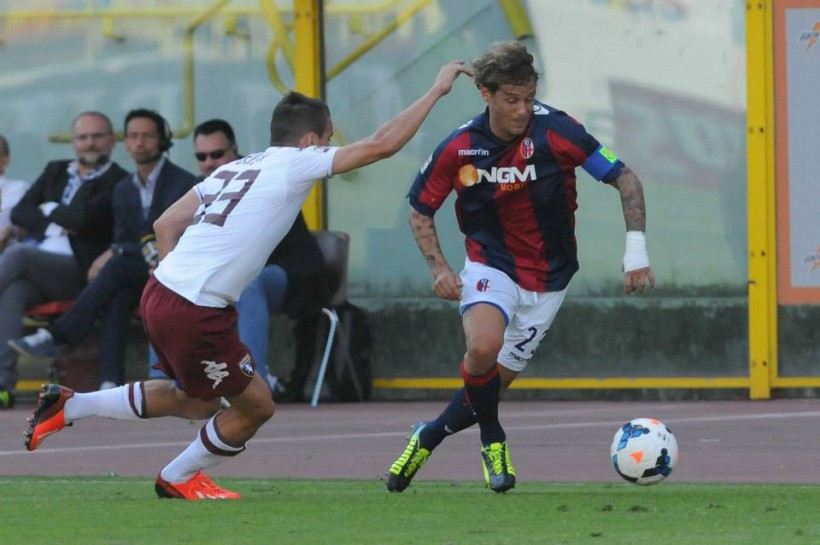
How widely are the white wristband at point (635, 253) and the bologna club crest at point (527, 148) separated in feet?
1.65

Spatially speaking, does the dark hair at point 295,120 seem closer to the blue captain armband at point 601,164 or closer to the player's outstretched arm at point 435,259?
the player's outstretched arm at point 435,259

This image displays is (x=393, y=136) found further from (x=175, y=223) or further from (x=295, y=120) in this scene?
(x=175, y=223)

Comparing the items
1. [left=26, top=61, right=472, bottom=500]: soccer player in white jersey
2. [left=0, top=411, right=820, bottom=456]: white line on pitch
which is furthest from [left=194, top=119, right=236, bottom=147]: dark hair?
[left=26, top=61, right=472, bottom=500]: soccer player in white jersey

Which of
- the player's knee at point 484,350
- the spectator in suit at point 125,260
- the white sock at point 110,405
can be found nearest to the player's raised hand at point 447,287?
the player's knee at point 484,350

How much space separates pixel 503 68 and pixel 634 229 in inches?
31.4

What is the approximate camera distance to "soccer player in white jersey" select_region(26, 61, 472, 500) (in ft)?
23.4

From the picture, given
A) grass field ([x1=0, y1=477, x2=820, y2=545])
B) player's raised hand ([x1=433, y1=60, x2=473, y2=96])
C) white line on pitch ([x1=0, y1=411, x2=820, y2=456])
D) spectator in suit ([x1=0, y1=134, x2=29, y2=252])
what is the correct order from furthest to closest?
spectator in suit ([x1=0, y1=134, x2=29, y2=252])
white line on pitch ([x1=0, y1=411, x2=820, y2=456])
player's raised hand ([x1=433, y1=60, x2=473, y2=96])
grass field ([x1=0, y1=477, x2=820, y2=545])

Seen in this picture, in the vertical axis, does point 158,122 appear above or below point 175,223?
above

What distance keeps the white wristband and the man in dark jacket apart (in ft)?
18.2

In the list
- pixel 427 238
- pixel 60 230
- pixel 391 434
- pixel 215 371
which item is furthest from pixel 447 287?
pixel 60 230

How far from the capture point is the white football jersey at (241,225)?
7121mm

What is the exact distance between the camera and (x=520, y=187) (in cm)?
761

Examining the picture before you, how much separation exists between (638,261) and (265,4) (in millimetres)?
6194

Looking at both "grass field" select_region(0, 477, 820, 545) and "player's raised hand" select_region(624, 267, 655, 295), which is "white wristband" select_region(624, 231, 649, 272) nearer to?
"player's raised hand" select_region(624, 267, 655, 295)
